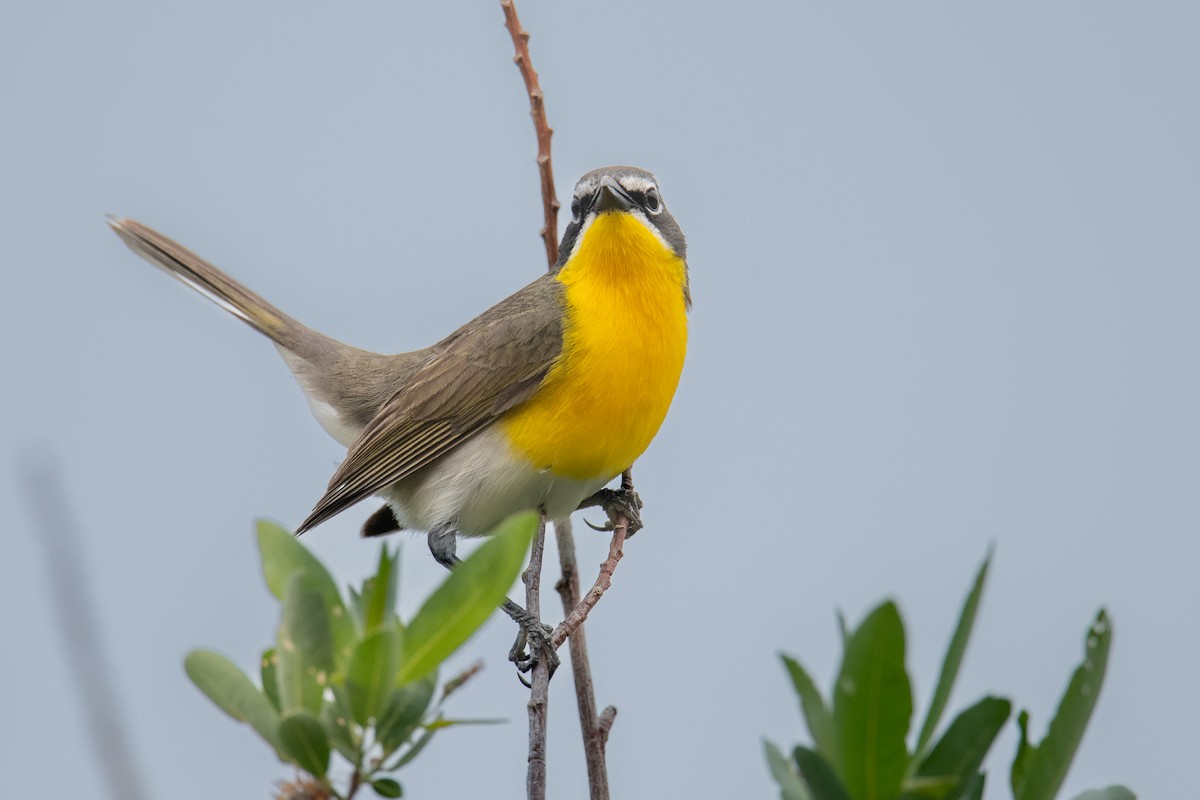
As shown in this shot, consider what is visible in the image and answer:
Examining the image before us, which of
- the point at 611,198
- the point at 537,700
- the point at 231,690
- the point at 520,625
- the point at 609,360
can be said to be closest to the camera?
the point at 231,690

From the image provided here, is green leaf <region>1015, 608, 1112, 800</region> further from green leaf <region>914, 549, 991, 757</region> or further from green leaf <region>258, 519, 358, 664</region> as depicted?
green leaf <region>258, 519, 358, 664</region>

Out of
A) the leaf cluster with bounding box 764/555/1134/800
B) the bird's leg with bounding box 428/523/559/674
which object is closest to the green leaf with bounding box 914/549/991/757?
the leaf cluster with bounding box 764/555/1134/800

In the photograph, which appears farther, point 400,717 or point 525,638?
point 525,638

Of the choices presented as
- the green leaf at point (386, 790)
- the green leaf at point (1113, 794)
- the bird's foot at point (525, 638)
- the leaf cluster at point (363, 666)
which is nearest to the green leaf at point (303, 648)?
the leaf cluster at point (363, 666)

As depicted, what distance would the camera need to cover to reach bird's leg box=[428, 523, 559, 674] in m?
3.97

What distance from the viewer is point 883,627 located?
1.62m

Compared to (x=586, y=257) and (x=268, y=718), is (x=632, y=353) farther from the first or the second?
(x=268, y=718)

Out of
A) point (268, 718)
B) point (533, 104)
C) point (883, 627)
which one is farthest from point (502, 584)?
point (533, 104)

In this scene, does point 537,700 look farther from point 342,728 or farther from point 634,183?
point 634,183

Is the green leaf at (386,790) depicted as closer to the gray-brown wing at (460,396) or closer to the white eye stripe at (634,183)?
the gray-brown wing at (460,396)

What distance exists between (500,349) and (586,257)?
60 cm

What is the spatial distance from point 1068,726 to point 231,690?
134 centimetres

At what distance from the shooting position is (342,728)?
6.56ft

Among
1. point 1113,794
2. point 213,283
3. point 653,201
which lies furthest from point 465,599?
point 213,283
